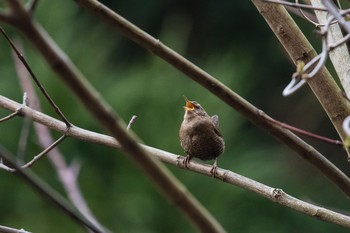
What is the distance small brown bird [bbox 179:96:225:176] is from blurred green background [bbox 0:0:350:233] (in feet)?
4.62

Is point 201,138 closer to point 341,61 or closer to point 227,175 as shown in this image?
point 227,175

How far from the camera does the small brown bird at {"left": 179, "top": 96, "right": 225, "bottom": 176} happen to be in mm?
3289

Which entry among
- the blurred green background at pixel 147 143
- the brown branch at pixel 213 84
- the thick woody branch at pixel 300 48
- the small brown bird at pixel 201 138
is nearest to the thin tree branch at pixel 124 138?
the brown branch at pixel 213 84

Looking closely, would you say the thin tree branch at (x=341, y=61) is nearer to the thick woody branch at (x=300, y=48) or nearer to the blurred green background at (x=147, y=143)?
the thick woody branch at (x=300, y=48)

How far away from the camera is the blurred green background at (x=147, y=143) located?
19.8 feet

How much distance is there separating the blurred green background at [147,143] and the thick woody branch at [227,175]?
245cm

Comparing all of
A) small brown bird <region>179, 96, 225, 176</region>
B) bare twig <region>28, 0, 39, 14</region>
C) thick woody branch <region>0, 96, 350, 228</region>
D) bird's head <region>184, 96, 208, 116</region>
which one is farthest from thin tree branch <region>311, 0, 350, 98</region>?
bird's head <region>184, 96, 208, 116</region>

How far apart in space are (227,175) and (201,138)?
1.11m

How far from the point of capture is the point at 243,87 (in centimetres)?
826

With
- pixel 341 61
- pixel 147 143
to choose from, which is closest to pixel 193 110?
pixel 341 61

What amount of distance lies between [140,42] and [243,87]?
22.1 ft

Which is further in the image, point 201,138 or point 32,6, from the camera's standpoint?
point 201,138

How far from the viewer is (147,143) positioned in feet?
20.3

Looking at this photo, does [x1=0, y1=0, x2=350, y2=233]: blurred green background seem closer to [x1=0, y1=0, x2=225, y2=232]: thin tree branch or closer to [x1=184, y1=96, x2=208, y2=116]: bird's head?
[x1=184, y1=96, x2=208, y2=116]: bird's head
